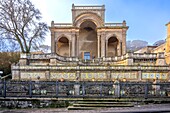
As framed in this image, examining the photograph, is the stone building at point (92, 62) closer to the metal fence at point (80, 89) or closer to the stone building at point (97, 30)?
the stone building at point (97, 30)

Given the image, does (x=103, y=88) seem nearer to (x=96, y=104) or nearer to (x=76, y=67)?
(x=96, y=104)

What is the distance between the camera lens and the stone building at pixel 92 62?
23.7 m

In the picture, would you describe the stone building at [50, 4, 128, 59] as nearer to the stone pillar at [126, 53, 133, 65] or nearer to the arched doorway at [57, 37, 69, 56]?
the arched doorway at [57, 37, 69, 56]

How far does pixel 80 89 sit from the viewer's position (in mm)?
12922

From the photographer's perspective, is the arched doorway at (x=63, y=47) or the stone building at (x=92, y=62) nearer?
the stone building at (x=92, y=62)

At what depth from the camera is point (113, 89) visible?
1295 cm

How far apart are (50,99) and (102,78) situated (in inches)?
485

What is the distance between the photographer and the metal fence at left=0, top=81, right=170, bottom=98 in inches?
494

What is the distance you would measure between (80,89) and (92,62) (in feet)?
56.3

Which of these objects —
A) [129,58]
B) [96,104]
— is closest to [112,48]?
[129,58]

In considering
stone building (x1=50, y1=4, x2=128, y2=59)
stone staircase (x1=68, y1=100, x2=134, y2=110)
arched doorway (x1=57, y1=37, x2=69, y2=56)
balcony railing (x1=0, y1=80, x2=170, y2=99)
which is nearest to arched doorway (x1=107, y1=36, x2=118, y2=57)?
stone building (x1=50, y1=4, x2=128, y2=59)

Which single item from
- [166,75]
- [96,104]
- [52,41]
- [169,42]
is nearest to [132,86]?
[96,104]

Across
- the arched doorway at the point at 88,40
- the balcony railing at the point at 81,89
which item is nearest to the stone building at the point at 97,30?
the arched doorway at the point at 88,40

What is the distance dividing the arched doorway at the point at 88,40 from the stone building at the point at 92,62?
9.66ft
